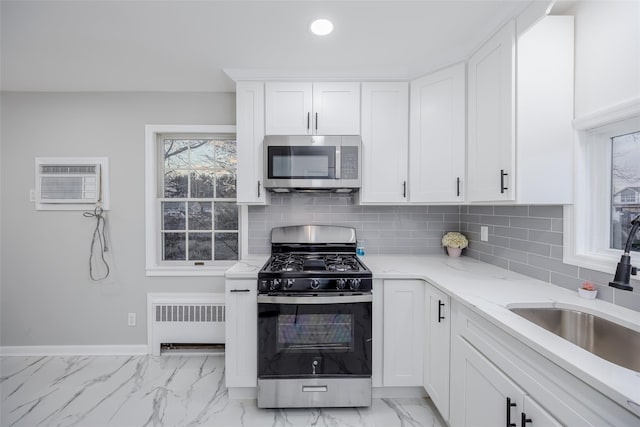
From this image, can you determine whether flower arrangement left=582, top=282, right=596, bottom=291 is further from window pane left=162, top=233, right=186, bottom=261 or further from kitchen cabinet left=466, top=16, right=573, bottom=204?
window pane left=162, top=233, right=186, bottom=261

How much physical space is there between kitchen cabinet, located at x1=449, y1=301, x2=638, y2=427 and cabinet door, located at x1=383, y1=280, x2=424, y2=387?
35 cm

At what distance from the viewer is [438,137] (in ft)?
6.83

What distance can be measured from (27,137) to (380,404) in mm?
3826

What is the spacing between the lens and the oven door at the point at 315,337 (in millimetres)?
1797

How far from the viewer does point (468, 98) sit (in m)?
1.91

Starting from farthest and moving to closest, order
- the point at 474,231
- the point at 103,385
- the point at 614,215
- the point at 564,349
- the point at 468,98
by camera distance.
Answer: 1. the point at 474,231
2. the point at 103,385
3. the point at 468,98
4. the point at 614,215
5. the point at 564,349

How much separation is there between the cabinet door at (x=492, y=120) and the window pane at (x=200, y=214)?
Answer: 2276mm

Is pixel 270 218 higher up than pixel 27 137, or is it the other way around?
pixel 27 137

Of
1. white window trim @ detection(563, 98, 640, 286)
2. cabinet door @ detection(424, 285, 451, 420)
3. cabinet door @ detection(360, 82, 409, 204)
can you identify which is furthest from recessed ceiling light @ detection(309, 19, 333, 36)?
cabinet door @ detection(424, 285, 451, 420)

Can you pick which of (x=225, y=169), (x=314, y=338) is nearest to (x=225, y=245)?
(x=225, y=169)

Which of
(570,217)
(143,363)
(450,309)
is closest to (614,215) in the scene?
(570,217)

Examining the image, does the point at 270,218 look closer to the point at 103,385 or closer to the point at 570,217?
the point at 103,385

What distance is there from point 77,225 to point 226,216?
1.38 metres

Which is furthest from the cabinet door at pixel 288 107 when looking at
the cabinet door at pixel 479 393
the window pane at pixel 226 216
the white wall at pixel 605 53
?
the cabinet door at pixel 479 393
